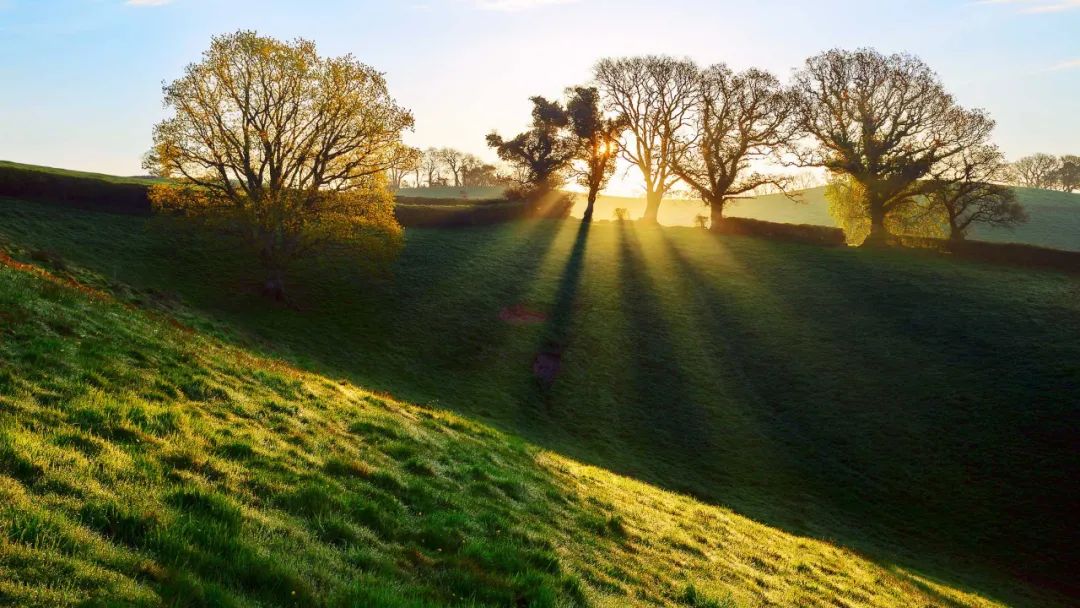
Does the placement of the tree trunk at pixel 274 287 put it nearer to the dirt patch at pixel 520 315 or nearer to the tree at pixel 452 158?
the dirt patch at pixel 520 315

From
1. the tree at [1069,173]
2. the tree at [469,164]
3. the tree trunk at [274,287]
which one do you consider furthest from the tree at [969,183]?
the tree at [469,164]

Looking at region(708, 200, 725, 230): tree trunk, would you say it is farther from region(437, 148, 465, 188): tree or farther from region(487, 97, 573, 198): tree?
region(437, 148, 465, 188): tree

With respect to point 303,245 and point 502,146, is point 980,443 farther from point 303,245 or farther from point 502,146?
point 502,146

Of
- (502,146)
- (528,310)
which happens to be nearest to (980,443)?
(528,310)

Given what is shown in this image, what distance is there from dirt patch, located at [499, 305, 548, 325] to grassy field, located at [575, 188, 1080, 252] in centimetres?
4170

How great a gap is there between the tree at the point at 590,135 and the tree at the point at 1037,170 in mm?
125633

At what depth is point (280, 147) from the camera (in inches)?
1585

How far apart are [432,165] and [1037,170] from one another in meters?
152

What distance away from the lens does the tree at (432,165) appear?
15775 centimetres

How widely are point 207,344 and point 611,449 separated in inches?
786

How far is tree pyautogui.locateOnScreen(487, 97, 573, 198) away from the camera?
80.7 m

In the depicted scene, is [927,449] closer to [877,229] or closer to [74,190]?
[877,229]

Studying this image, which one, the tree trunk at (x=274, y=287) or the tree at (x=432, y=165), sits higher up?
→ the tree at (x=432, y=165)

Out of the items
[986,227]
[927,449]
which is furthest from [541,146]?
[986,227]
